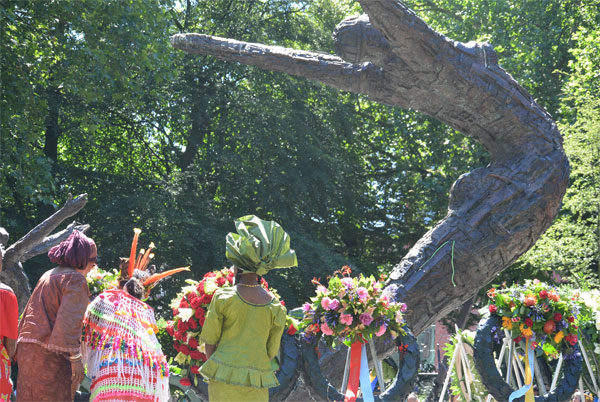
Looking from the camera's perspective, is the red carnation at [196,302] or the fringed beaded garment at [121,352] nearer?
the fringed beaded garment at [121,352]

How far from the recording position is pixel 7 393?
454cm

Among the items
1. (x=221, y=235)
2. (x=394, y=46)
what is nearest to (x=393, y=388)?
(x=394, y=46)

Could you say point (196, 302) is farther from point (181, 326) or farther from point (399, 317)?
point (399, 317)

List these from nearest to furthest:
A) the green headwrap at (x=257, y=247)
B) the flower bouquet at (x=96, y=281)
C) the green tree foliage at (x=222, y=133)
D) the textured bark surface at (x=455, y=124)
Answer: the green headwrap at (x=257, y=247), the textured bark surface at (x=455, y=124), the flower bouquet at (x=96, y=281), the green tree foliage at (x=222, y=133)

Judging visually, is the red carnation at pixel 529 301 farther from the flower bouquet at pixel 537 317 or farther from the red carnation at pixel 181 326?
the red carnation at pixel 181 326

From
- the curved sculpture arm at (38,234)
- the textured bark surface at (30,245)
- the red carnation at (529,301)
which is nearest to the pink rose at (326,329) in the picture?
the red carnation at (529,301)

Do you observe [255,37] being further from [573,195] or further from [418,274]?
[418,274]

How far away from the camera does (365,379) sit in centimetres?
590

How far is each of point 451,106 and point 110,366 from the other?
3903 millimetres

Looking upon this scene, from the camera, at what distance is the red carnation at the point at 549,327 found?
675cm

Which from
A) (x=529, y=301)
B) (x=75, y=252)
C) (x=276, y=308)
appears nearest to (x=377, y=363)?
(x=529, y=301)

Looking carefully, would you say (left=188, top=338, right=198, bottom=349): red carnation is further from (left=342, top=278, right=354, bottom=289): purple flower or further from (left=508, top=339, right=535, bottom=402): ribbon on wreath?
(left=508, top=339, right=535, bottom=402): ribbon on wreath

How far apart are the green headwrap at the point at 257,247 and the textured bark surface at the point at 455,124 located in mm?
2130

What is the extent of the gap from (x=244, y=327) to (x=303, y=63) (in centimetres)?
326
